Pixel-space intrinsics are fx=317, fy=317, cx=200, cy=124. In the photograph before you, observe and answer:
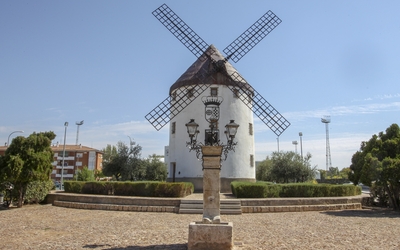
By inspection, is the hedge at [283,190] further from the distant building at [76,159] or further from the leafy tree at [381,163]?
the distant building at [76,159]

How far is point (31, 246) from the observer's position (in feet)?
24.7

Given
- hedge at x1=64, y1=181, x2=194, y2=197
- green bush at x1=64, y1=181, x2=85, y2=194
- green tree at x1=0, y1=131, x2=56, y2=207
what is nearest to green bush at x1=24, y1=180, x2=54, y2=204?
green tree at x1=0, y1=131, x2=56, y2=207

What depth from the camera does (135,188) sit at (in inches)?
658

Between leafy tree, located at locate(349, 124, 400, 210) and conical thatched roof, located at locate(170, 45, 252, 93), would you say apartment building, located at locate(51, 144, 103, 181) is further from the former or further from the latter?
leafy tree, located at locate(349, 124, 400, 210)

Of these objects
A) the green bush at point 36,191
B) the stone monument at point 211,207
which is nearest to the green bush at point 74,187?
the green bush at point 36,191

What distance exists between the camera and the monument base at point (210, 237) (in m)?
7.09

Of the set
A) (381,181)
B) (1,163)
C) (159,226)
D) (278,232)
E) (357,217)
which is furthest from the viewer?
(1,163)

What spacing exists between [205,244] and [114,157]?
2187 centimetres

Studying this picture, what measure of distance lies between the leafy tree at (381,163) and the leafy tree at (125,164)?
17.5 meters

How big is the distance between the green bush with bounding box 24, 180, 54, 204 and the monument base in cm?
1308

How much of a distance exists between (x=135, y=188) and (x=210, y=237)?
404 inches

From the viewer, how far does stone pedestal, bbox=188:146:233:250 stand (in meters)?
7.11

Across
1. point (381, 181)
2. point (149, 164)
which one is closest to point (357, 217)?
point (381, 181)

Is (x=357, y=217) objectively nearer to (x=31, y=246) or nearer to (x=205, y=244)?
(x=205, y=244)
